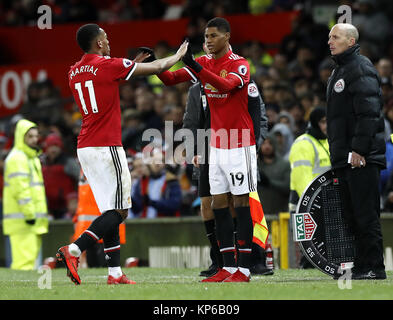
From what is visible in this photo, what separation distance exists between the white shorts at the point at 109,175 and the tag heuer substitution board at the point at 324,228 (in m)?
1.74

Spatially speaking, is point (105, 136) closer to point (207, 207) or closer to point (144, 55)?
point (144, 55)

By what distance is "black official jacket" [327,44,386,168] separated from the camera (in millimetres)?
9102

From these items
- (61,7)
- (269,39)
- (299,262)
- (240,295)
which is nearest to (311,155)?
(299,262)

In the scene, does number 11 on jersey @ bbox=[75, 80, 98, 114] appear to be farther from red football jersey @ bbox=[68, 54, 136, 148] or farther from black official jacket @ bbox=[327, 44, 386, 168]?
black official jacket @ bbox=[327, 44, 386, 168]

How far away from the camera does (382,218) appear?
1311cm

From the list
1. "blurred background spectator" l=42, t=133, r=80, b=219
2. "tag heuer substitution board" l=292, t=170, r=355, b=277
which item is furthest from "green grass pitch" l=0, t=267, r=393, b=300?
"blurred background spectator" l=42, t=133, r=80, b=219

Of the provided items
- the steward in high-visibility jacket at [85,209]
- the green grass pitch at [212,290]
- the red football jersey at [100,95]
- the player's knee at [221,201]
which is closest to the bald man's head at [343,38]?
the player's knee at [221,201]

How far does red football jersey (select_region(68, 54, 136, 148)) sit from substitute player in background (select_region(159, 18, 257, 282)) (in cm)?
60

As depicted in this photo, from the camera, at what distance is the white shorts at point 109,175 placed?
30.2 ft

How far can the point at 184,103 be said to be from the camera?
17359 millimetres

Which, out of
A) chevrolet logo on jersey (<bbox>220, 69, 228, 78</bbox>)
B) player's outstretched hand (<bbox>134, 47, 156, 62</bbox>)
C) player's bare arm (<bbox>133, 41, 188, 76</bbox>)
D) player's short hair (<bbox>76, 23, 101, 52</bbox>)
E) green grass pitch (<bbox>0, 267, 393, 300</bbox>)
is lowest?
green grass pitch (<bbox>0, 267, 393, 300</bbox>)

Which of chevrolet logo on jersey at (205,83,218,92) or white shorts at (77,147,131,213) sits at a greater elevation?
chevrolet logo on jersey at (205,83,218,92)

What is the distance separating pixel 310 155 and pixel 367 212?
3167mm

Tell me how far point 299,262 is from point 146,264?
3080mm
